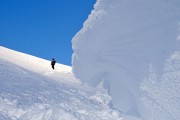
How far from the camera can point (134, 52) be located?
579 inches

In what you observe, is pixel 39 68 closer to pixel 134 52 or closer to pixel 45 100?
pixel 134 52

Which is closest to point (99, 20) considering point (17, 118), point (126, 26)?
point (126, 26)

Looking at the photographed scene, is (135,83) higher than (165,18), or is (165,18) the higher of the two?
(165,18)

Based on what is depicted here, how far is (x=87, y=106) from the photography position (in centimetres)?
1177

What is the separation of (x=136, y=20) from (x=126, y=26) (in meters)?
0.51

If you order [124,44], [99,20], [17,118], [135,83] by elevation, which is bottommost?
[17,118]

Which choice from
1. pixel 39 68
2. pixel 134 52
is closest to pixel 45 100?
pixel 134 52

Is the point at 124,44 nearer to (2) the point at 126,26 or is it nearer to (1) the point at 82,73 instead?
(2) the point at 126,26

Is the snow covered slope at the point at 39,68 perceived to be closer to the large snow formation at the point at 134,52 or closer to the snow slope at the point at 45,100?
the large snow formation at the point at 134,52

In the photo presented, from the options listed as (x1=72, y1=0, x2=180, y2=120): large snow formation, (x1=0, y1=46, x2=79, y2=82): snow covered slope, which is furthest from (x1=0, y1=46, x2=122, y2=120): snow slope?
(x1=0, y1=46, x2=79, y2=82): snow covered slope

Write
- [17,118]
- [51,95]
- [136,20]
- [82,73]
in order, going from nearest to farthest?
[17,118] → [51,95] → [136,20] → [82,73]

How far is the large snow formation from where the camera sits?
13164 mm

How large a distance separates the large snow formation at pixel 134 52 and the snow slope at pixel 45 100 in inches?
45.2

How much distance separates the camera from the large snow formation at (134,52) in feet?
43.2
